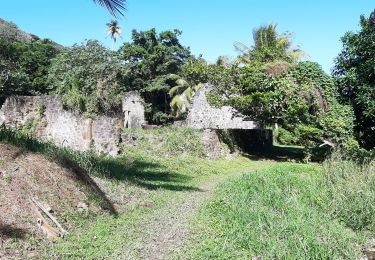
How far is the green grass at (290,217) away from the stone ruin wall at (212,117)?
10.3m

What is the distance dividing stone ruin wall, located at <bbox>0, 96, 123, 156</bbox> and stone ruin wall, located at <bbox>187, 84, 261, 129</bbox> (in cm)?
586

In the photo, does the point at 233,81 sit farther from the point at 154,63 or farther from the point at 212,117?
the point at 154,63

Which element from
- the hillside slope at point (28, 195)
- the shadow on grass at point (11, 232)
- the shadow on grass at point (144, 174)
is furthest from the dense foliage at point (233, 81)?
the shadow on grass at point (11, 232)

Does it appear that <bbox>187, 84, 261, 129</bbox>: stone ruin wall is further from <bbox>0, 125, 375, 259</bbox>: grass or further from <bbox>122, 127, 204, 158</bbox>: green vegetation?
<bbox>0, 125, 375, 259</bbox>: grass

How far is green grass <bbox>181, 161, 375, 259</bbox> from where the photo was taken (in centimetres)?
595

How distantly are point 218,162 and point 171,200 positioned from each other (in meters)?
8.09

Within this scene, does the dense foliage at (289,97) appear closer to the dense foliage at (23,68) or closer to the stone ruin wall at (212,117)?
the stone ruin wall at (212,117)

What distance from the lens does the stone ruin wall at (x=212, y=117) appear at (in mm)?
21188

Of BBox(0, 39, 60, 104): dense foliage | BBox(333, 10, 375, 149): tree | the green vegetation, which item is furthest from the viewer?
BBox(0, 39, 60, 104): dense foliage

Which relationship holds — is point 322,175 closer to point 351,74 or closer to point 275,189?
point 275,189

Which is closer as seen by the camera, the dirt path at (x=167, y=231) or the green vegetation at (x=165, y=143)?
the dirt path at (x=167, y=231)

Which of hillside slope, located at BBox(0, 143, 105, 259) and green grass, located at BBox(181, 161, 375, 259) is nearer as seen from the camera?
green grass, located at BBox(181, 161, 375, 259)

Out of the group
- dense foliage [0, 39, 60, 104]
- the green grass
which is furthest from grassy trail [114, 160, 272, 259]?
dense foliage [0, 39, 60, 104]

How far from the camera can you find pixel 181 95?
35.0m
